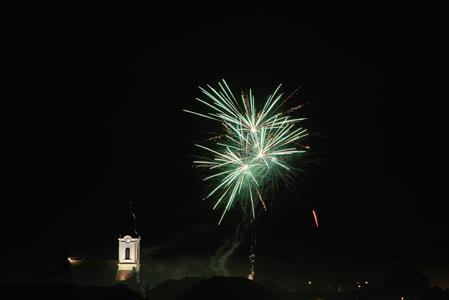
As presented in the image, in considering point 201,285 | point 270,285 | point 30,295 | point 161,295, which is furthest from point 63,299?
point 270,285

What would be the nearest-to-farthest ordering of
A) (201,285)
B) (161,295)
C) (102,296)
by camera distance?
1. (102,296)
2. (201,285)
3. (161,295)

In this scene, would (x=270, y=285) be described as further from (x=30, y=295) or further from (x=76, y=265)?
(x=30, y=295)

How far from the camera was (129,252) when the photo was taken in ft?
283

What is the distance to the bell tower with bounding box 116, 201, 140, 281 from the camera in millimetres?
85062

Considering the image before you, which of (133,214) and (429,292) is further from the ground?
(133,214)

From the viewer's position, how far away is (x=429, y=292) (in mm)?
88312

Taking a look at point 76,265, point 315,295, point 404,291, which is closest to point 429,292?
point 404,291

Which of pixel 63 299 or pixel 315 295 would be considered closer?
pixel 63 299

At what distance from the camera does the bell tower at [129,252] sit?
85.1 metres

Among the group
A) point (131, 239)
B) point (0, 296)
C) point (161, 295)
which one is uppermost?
point (131, 239)

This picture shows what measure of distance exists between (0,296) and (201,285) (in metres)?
18.1

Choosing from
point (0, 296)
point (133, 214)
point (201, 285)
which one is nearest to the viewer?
point (0, 296)

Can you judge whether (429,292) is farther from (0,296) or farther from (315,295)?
(0,296)

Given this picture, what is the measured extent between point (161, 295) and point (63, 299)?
22.2 metres
